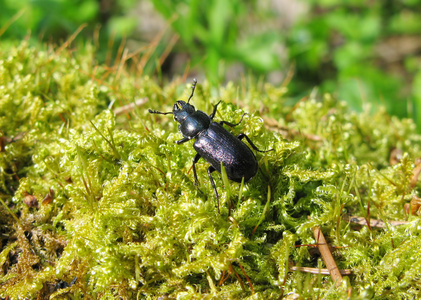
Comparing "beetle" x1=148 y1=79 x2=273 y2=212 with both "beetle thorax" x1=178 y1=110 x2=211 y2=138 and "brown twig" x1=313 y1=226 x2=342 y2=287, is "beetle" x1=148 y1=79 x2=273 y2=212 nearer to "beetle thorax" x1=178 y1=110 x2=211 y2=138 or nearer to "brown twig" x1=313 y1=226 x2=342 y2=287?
"beetle thorax" x1=178 y1=110 x2=211 y2=138

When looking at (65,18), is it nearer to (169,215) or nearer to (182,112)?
(182,112)

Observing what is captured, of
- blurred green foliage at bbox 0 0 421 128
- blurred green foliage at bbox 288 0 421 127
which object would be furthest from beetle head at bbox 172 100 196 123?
blurred green foliage at bbox 288 0 421 127

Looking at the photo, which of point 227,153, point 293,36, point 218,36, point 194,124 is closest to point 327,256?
point 227,153

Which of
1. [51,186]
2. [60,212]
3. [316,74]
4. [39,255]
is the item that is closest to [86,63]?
[51,186]

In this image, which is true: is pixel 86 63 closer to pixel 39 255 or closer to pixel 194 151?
pixel 194 151

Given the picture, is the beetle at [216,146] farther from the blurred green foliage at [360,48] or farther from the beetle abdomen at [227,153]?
the blurred green foliage at [360,48]

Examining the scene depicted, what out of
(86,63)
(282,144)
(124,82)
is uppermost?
(86,63)

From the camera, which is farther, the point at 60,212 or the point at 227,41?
the point at 227,41
